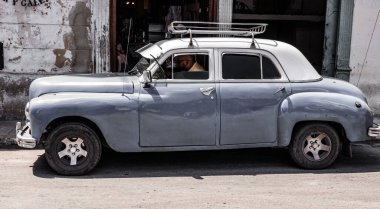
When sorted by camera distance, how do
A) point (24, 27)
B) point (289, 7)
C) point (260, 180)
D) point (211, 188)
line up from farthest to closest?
point (289, 7)
point (24, 27)
point (260, 180)
point (211, 188)

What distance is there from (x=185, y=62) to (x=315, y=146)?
2163mm

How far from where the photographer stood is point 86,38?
34.7 feet

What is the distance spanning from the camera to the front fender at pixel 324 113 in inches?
283

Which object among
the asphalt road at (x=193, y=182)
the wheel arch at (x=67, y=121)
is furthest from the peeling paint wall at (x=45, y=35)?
the wheel arch at (x=67, y=121)

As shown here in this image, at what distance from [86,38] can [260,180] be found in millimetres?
5323

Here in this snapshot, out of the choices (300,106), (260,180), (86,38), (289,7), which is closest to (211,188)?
(260,180)

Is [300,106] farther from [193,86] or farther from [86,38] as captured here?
[86,38]

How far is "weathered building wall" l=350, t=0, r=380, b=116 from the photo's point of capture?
1115 cm

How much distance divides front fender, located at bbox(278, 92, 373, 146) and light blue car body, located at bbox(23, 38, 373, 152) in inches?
0.5

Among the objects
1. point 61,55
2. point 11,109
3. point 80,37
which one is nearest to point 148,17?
point 80,37

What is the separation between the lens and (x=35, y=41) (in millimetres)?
10383

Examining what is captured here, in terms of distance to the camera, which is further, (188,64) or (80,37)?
(80,37)

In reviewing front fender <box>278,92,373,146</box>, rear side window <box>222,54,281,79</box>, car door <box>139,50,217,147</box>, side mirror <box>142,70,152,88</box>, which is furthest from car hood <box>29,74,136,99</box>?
front fender <box>278,92,373,146</box>

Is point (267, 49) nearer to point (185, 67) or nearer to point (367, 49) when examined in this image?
point (185, 67)
